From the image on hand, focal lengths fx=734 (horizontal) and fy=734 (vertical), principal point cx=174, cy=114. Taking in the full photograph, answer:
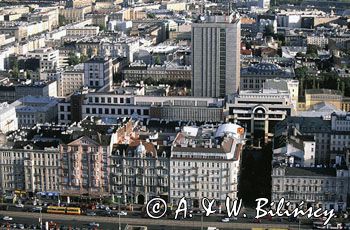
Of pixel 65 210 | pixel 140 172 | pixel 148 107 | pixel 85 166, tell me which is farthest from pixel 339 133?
pixel 65 210

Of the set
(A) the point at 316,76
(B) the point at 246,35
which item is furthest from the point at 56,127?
(B) the point at 246,35

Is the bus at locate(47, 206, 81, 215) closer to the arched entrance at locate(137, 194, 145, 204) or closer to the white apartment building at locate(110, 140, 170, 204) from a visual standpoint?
the white apartment building at locate(110, 140, 170, 204)

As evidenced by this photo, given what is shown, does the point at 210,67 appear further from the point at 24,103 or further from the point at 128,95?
the point at 24,103

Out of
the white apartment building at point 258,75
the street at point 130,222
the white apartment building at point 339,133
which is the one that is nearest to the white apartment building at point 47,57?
the white apartment building at point 258,75

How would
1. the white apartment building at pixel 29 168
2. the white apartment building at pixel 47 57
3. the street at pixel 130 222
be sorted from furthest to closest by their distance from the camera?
the white apartment building at pixel 47 57 → the white apartment building at pixel 29 168 → the street at pixel 130 222

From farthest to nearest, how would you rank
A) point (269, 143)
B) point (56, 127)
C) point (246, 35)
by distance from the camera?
1. point (246, 35)
2. point (269, 143)
3. point (56, 127)

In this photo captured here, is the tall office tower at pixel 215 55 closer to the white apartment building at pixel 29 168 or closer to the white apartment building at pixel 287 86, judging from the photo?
the white apartment building at pixel 287 86
